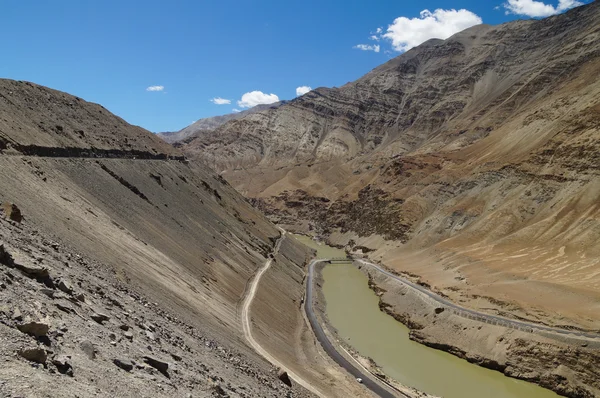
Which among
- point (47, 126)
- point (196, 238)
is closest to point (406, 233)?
point (196, 238)

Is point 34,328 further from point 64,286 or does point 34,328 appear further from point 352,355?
point 352,355

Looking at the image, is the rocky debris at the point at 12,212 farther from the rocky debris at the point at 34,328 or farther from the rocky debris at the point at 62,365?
the rocky debris at the point at 62,365

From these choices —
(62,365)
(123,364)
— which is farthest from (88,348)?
(62,365)

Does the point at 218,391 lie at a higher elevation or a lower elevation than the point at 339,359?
higher

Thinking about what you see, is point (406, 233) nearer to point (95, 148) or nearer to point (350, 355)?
point (350, 355)

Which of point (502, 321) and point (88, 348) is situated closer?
point (88, 348)

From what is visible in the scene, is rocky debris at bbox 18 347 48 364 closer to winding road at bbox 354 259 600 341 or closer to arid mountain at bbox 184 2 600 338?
winding road at bbox 354 259 600 341
